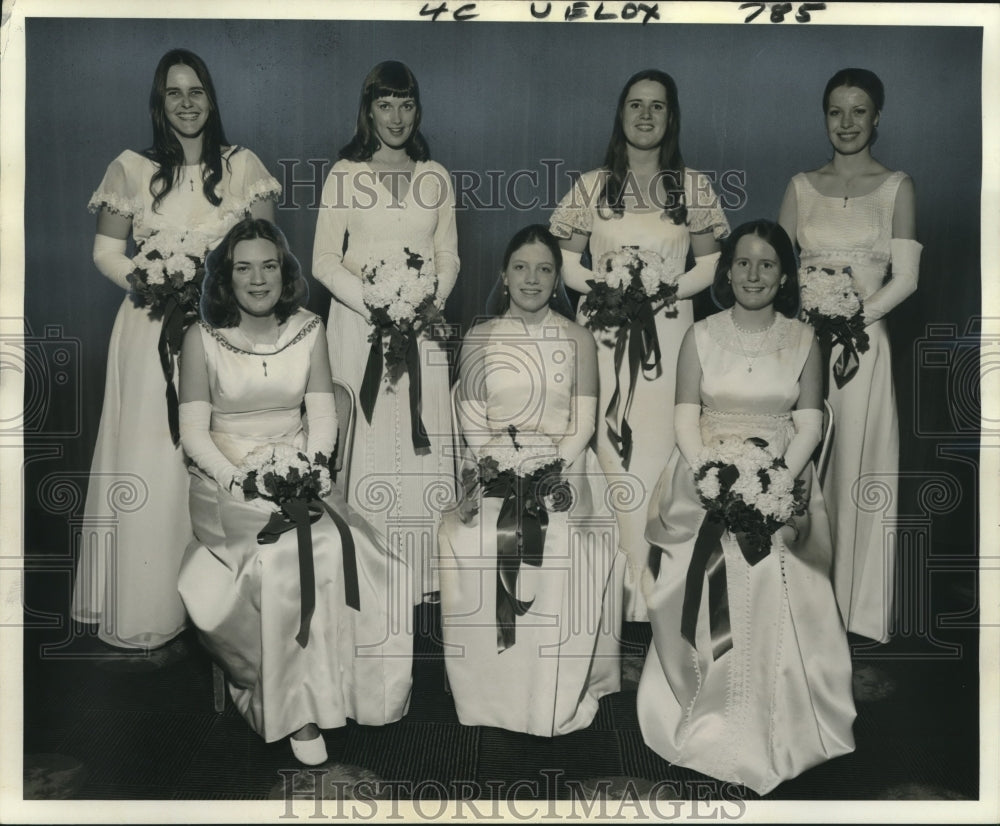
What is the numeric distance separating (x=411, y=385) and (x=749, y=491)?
1446 millimetres

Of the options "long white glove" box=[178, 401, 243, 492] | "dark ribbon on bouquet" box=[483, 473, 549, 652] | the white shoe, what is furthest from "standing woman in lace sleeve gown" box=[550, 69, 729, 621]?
"long white glove" box=[178, 401, 243, 492]

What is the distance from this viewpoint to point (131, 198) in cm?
462

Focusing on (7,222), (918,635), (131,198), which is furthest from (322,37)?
(918,635)

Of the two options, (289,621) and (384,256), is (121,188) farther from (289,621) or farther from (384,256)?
(289,621)

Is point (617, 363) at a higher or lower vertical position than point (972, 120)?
lower

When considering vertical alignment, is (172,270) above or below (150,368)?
above

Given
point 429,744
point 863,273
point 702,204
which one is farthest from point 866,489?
point 429,744

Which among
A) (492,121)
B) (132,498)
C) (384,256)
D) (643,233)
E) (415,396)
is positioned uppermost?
(492,121)

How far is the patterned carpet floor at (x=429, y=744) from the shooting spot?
4406mm

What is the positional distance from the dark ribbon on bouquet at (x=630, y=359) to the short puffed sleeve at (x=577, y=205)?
1.51 feet

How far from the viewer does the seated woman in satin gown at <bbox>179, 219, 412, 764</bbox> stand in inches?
167

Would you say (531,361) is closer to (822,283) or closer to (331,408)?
(331,408)

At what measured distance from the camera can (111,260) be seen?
461 centimetres

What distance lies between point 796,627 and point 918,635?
A: 79 centimetres
